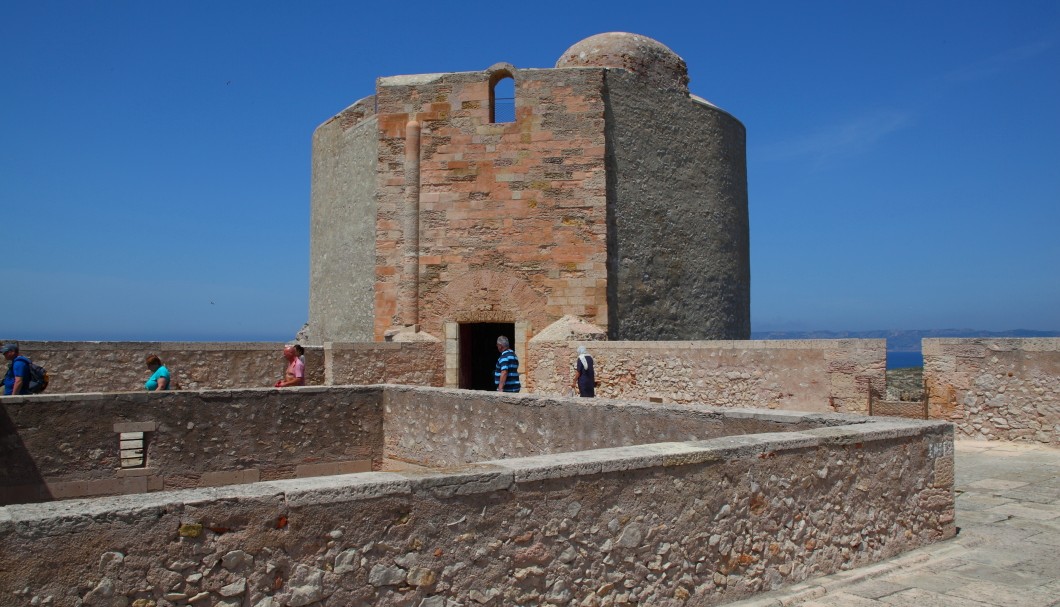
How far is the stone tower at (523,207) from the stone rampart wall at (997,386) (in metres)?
5.55

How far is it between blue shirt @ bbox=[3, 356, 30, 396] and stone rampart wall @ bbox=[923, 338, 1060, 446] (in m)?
9.40

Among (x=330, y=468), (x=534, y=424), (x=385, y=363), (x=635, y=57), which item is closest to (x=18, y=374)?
(x=330, y=468)

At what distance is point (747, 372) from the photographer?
914 centimetres

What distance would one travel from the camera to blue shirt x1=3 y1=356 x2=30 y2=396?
28.3 ft

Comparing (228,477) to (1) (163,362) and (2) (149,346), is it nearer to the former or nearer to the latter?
(1) (163,362)

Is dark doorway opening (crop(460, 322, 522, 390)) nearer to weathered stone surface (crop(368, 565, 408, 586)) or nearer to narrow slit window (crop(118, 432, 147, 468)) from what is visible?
narrow slit window (crop(118, 432, 147, 468))

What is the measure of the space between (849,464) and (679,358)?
5.56 metres

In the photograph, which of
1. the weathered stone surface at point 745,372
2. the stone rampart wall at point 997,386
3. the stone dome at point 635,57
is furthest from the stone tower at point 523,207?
the stone rampart wall at point 997,386

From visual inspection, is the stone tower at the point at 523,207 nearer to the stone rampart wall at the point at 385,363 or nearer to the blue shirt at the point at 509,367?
the stone rampart wall at the point at 385,363

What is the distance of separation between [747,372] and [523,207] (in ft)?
18.4

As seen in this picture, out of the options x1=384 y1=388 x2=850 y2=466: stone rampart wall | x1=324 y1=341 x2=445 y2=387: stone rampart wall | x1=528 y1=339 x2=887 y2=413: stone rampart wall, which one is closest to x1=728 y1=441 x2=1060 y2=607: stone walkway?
x1=384 y1=388 x2=850 y2=466: stone rampart wall

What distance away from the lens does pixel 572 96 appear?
44.5 feet

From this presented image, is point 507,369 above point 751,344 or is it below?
below

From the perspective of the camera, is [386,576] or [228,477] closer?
[386,576]
